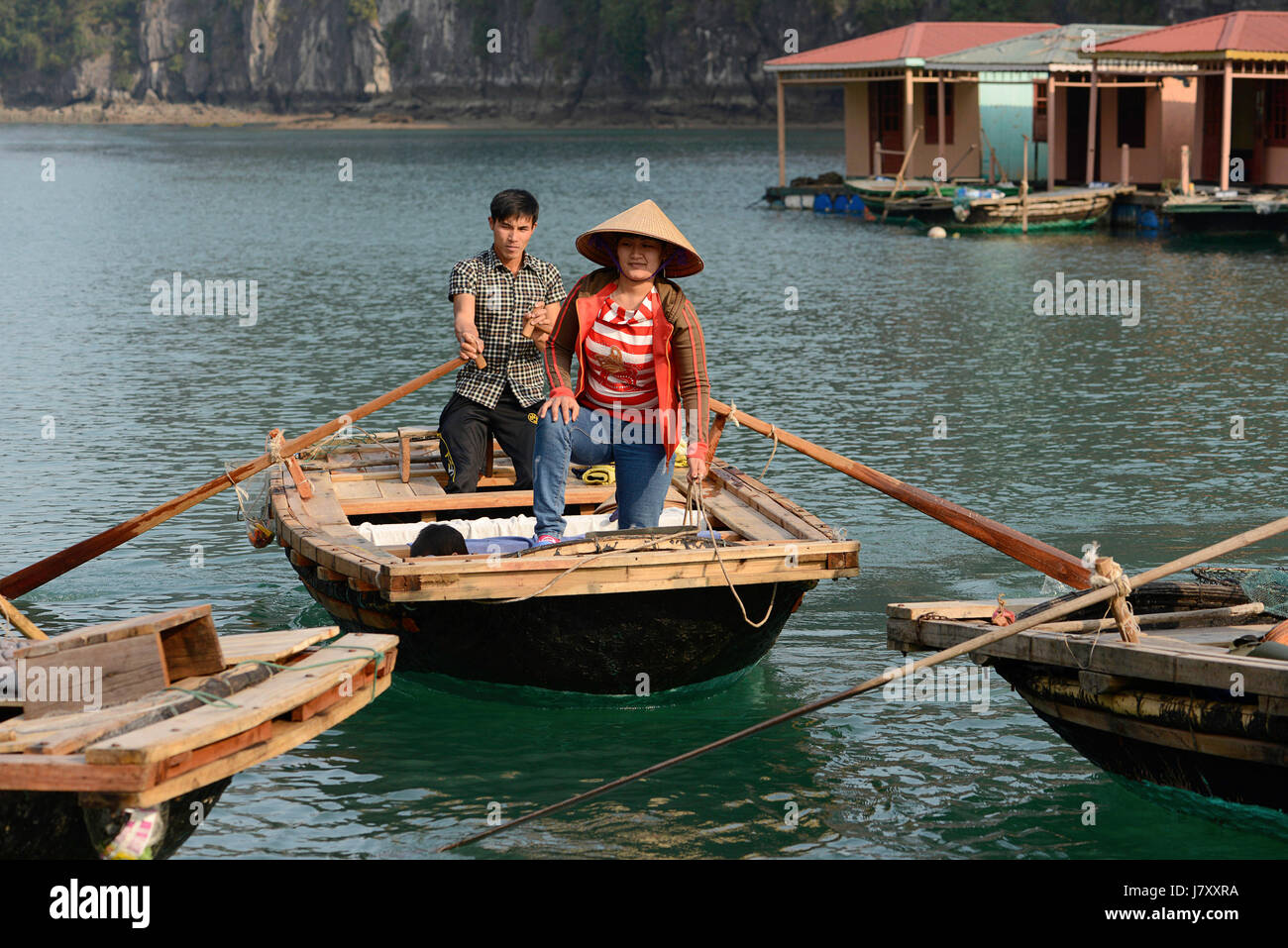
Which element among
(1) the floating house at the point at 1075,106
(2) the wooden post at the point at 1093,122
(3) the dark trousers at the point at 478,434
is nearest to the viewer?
(3) the dark trousers at the point at 478,434

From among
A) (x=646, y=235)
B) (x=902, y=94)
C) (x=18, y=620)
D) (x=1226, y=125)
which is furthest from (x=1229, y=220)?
(x=18, y=620)

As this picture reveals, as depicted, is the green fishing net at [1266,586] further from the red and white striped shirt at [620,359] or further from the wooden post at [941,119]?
the wooden post at [941,119]

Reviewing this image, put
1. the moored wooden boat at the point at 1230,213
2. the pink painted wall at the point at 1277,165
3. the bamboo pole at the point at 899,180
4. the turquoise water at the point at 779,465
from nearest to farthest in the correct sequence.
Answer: the turquoise water at the point at 779,465 < the moored wooden boat at the point at 1230,213 < the pink painted wall at the point at 1277,165 < the bamboo pole at the point at 899,180

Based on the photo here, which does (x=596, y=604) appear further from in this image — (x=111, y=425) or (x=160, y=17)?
(x=160, y=17)

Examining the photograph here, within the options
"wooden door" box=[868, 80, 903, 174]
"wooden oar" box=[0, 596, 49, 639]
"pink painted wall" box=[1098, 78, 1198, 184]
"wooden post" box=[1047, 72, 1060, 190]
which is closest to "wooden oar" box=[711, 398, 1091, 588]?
"wooden oar" box=[0, 596, 49, 639]

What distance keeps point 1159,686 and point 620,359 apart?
2939 millimetres

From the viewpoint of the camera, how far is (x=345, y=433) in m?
11.5

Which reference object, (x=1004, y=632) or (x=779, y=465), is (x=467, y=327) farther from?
(x=779, y=465)

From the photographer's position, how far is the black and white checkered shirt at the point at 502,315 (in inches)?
367

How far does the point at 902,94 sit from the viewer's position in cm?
4328

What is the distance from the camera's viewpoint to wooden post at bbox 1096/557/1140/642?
6.61 meters

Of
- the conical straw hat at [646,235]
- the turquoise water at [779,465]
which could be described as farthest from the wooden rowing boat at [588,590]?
the conical straw hat at [646,235]

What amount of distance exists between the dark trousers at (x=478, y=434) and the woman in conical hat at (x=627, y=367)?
135 cm
